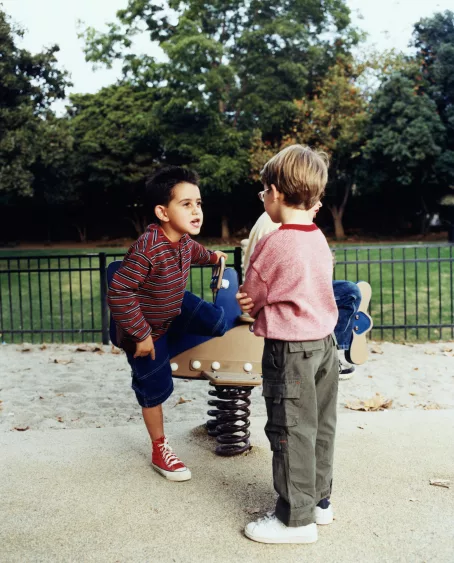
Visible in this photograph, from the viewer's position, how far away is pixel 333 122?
1094 inches

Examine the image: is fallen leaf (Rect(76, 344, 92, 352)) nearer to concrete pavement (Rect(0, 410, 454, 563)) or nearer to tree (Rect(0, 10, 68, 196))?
concrete pavement (Rect(0, 410, 454, 563))

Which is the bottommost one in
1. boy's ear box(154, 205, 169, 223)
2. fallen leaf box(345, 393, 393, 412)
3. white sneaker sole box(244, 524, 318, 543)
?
fallen leaf box(345, 393, 393, 412)

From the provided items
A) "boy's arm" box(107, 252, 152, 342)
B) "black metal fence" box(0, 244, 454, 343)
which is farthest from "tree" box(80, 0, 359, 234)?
"boy's arm" box(107, 252, 152, 342)

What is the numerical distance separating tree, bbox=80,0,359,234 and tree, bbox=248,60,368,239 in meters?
0.71

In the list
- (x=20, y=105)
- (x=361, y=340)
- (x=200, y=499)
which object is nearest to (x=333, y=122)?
(x=20, y=105)

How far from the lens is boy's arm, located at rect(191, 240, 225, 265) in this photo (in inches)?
145

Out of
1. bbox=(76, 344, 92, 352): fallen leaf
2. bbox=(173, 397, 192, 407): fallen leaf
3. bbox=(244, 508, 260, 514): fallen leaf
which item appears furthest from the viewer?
→ bbox=(76, 344, 92, 352): fallen leaf

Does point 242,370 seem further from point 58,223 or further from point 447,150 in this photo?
point 58,223

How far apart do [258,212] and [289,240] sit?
3087 cm

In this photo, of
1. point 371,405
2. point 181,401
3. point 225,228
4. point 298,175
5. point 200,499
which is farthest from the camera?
point 225,228

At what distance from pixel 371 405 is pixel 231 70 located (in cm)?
2403

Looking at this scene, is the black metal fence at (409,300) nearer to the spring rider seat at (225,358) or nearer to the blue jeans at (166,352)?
the spring rider seat at (225,358)

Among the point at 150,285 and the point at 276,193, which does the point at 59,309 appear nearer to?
the point at 150,285

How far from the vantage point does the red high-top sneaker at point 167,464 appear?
3520 millimetres
